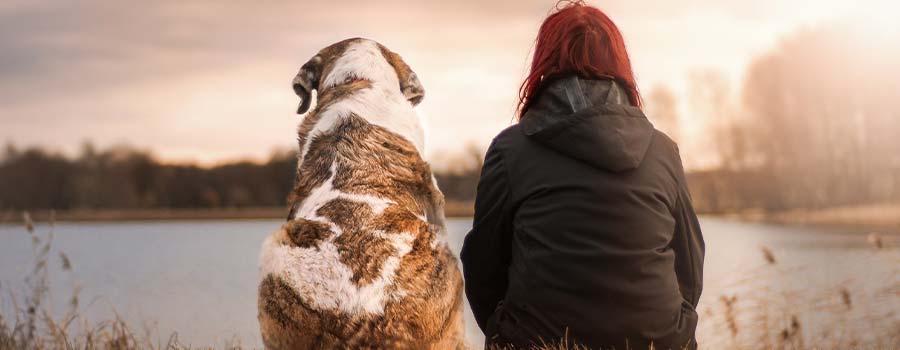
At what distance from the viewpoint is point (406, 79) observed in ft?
19.1

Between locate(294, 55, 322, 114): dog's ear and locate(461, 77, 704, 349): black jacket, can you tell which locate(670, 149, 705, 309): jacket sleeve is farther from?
locate(294, 55, 322, 114): dog's ear

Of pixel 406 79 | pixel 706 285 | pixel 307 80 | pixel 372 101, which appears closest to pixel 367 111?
pixel 372 101

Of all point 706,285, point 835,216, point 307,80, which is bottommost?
point 835,216

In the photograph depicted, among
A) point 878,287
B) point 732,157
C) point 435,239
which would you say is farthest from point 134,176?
point 435,239

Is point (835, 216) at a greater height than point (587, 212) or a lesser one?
lesser

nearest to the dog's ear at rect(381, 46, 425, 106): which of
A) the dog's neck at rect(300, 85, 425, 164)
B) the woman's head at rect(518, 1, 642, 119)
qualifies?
the dog's neck at rect(300, 85, 425, 164)

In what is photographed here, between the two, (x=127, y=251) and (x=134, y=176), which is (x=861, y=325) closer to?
(x=127, y=251)

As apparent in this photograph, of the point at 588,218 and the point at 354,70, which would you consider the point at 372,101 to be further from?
the point at 588,218

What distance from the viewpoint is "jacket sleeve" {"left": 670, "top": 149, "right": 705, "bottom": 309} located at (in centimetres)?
444

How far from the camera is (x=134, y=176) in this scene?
4238 centimetres

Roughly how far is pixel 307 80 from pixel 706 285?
1040 cm

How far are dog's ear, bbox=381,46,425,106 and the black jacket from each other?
1.55 metres

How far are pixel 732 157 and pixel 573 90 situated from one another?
110 ft

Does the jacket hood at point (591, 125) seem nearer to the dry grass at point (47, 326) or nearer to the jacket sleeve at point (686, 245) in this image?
the jacket sleeve at point (686, 245)
